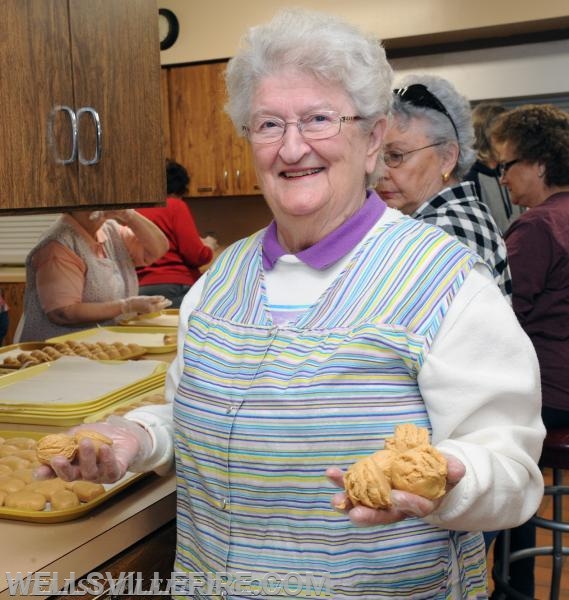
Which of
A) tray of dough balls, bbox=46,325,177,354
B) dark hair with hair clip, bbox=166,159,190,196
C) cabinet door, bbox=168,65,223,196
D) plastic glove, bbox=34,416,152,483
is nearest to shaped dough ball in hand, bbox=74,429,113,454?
plastic glove, bbox=34,416,152,483

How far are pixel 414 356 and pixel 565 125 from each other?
183 centimetres

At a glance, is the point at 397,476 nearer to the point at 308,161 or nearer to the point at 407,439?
the point at 407,439

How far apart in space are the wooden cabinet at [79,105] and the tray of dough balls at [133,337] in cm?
68

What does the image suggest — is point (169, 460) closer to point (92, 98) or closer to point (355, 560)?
point (355, 560)

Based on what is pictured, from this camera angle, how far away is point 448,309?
3.47 ft

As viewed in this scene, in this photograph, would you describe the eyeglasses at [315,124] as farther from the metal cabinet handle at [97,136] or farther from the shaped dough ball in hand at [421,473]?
the metal cabinet handle at [97,136]

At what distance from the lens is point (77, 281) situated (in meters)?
2.75

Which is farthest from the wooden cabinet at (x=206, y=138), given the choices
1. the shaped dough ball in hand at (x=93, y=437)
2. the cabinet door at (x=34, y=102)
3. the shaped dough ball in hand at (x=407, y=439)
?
the shaped dough ball in hand at (x=407, y=439)

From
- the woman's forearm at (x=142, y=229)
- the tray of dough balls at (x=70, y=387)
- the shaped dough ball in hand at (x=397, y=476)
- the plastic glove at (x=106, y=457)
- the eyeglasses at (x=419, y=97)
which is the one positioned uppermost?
the eyeglasses at (x=419, y=97)

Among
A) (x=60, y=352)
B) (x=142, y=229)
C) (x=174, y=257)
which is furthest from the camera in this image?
(x=174, y=257)

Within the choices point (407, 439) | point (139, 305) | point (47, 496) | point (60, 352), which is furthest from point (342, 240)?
point (139, 305)

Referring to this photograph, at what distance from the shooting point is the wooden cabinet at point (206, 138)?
4773 mm

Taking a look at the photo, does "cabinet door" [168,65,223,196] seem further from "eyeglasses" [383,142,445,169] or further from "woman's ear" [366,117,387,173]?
"woman's ear" [366,117,387,173]

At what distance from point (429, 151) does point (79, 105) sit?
2.83 feet
